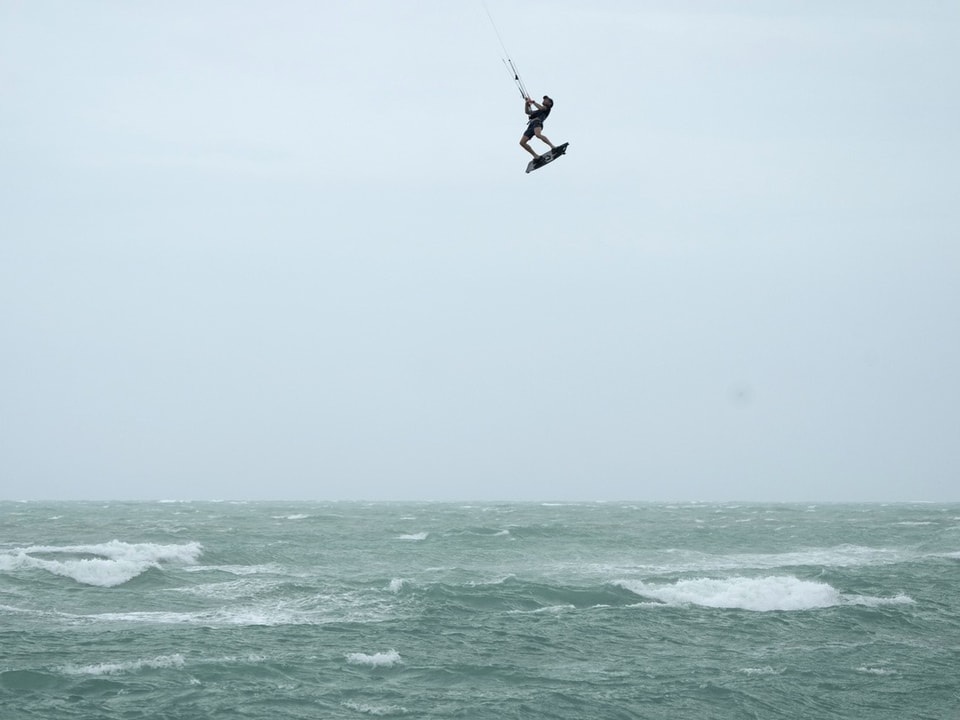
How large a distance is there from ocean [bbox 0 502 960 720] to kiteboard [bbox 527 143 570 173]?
10934 mm

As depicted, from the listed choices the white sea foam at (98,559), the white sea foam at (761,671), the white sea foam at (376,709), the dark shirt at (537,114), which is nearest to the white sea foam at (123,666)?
the white sea foam at (376,709)

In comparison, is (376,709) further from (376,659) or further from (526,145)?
(526,145)

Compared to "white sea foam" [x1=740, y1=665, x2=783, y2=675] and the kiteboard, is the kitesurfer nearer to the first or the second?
the kiteboard

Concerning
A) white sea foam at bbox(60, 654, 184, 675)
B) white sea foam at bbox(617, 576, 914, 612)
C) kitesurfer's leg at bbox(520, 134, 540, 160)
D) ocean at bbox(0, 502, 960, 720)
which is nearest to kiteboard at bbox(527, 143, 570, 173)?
kitesurfer's leg at bbox(520, 134, 540, 160)

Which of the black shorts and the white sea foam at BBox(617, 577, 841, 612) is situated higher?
the black shorts

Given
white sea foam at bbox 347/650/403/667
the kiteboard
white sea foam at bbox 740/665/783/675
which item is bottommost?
white sea foam at bbox 740/665/783/675

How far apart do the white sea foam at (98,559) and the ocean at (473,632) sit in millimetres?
132

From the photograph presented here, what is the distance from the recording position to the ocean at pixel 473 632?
59.0 ft

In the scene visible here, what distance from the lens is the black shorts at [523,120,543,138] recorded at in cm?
1964

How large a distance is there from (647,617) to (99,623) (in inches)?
582

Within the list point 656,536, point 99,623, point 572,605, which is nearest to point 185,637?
point 99,623

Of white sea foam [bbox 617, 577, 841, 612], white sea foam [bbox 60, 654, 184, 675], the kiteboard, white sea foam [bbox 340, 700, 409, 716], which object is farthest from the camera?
white sea foam [bbox 617, 577, 841, 612]

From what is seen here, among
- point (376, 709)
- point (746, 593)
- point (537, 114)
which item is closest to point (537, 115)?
point (537, 114)

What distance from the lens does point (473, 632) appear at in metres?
24.0
